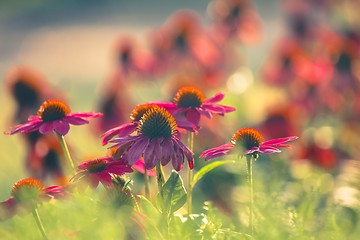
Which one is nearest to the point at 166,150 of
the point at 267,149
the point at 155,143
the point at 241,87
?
the point at 155,143

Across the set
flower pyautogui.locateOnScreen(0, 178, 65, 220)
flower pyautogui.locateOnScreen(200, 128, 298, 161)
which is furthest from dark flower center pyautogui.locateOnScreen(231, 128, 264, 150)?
flower pyautogui.locateOnScreen(0, 178, 65, 220)

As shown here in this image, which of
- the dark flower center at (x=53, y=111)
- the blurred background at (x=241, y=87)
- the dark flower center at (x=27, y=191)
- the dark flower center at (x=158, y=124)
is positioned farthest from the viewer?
the blurred background at (x=241, y=87)

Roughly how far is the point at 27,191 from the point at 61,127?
177 mm

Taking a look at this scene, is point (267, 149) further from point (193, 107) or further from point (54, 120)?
point (54, 120)

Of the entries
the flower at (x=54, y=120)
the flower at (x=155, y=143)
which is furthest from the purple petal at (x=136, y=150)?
the flower at (x=54, y=120)

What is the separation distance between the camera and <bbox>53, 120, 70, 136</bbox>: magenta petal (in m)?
1.01

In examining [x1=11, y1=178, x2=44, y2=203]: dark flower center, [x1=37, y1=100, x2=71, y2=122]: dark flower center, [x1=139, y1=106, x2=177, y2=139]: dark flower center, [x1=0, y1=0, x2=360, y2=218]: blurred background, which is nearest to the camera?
[x1=11, y1=178, x2=44, y2=203]: dark flower center

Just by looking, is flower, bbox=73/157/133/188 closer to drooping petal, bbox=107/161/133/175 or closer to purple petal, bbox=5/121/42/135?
drooping petal, bbox=107/161/133/175

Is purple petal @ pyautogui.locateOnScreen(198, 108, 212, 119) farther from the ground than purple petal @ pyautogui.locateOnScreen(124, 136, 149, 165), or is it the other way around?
purple petal @ pyautogui.locateOnScreen(198, 108, 212, 119)

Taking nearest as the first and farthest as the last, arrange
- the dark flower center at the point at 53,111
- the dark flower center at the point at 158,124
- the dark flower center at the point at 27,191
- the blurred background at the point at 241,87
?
the dark flower center at the point at 27,191, the dark flower center at the point at 158,124, the dark flower center at the point at 53,111, the blurred background at the point at 241,87

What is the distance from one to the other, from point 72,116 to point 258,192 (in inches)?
12.4

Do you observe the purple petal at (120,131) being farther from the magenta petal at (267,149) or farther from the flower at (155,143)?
the magenta petal at (267,149)

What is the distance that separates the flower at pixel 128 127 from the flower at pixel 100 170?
0.14ft

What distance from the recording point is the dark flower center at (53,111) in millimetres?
1049
